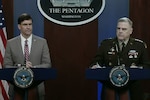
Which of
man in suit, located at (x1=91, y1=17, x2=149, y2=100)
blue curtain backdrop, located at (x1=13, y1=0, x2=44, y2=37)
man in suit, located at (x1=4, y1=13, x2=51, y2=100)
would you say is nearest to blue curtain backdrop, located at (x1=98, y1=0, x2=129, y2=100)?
blue curtain backdrop, located at (x1=13, y1=0, x2=44, y2=37)

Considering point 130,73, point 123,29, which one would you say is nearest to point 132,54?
point 123,29

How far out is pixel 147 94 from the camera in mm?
5391

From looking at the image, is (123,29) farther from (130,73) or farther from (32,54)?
(32,54)

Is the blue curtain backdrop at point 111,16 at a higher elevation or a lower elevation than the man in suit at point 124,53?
higher

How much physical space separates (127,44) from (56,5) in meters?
1.72

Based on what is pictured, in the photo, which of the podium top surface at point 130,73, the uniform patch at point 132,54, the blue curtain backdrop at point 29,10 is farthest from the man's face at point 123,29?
the blue curtain backdrop at point 29,10

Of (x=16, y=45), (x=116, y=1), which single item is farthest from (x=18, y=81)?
(x=116, y=1)

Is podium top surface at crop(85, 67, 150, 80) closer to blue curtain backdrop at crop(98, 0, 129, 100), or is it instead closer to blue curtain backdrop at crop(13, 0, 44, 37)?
blue curtain backdrop at crop(98, 0, 129, 100)

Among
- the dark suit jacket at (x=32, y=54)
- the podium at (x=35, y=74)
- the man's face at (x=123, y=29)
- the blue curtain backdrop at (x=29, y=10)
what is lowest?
the podium at (x=35, y=74)

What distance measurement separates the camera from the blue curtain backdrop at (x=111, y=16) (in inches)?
213

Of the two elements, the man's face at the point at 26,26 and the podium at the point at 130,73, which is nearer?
the podium at the point at 130,73

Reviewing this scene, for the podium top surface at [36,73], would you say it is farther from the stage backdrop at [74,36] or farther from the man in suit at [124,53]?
the stage backdrop at [74,36]

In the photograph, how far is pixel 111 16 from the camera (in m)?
5.43

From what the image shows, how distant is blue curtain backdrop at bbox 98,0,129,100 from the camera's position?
542cm
